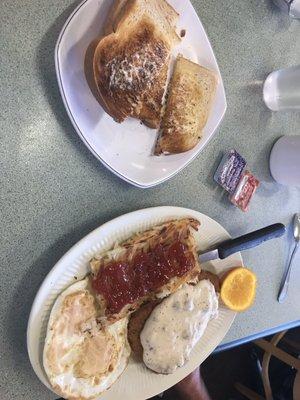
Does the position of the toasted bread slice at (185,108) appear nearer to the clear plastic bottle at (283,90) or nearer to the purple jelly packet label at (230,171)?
the purple jelly packet label at (230,171)

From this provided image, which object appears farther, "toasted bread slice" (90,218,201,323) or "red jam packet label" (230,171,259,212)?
"red jam packet label" (230,171,259,212)

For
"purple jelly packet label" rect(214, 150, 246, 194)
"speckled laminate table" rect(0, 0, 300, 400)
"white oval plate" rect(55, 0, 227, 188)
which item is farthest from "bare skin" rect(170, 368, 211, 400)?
"white oval plate" rect(55, 0, 227, 188)

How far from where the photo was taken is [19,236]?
0.87 m

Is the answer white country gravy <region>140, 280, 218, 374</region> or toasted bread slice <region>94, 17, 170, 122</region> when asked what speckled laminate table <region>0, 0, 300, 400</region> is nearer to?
toasted bread slice <region>94, 17, 170, 122</region>

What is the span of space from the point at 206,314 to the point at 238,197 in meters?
0.31

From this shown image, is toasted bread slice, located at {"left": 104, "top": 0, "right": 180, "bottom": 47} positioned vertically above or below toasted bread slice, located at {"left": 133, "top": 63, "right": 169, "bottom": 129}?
above

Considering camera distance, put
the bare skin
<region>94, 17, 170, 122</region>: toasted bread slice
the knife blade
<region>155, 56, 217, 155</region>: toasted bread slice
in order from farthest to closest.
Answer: the bare skin
the knife blade
<region>155, 56, 217, 155</region>: toasted bread slice
<region>94, 17, 170, 122</region>: toasted bread slice

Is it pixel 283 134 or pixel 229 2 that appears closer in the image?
pixel 229 2

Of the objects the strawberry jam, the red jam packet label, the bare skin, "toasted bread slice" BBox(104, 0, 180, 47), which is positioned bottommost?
the bare skin

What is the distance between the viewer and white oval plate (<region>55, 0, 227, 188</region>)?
2.74 feet

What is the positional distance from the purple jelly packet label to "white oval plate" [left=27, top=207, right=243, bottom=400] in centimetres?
10

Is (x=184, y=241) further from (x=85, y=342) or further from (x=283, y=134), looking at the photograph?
(x=283, y=134)

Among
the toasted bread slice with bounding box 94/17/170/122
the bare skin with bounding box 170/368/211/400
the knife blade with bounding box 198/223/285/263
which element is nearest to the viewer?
the toasted bread slice with bounding box 94/17/170/122

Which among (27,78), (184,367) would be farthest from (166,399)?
(27,78)
